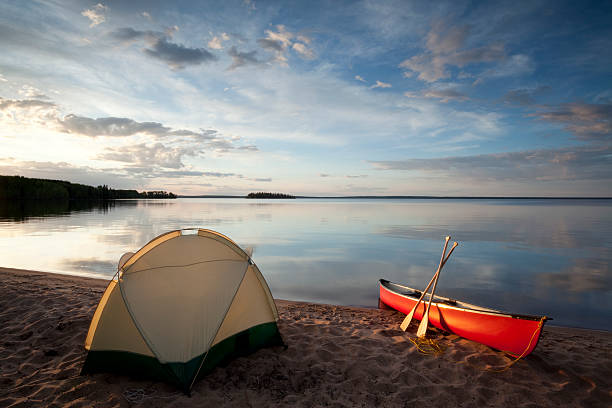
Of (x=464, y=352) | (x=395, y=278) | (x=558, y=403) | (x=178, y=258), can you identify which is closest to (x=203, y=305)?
(x=178, y=258)

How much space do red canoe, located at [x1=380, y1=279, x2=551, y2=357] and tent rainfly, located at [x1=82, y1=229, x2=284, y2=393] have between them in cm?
389

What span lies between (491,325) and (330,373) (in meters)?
3.43

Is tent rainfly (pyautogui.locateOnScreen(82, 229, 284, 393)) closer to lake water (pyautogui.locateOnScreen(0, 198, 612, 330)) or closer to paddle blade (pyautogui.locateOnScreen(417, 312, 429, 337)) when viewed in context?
paddle blade (pyautogui.locateOnScreen(417, 312, 429, 337))

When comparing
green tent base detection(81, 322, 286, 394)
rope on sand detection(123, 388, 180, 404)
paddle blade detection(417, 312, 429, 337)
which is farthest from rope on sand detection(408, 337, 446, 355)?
rope on sand detection(123, 388, 180, 404)

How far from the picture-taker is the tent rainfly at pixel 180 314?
16.0 feet

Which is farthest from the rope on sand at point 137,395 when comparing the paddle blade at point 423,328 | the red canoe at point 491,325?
the red canoe at point 491,325

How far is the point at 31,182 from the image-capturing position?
100688 millimetres

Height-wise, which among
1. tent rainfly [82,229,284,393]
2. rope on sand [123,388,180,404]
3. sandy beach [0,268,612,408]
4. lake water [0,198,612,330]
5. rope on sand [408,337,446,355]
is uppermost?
tent rainfly [82,229,284,393]

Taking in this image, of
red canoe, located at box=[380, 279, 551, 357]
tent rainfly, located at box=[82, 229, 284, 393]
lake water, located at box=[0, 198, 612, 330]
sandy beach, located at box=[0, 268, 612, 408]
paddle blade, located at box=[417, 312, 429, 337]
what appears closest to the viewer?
sandy beach, located at box=[0, 268, 612, 408]

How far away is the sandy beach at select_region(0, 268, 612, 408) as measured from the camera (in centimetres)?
457

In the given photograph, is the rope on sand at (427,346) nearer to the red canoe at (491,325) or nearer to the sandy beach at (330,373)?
the sandy beach at (330,373)

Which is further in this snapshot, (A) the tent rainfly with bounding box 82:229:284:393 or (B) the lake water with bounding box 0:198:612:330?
(B) the lake water with bounding box 0:198:612:330

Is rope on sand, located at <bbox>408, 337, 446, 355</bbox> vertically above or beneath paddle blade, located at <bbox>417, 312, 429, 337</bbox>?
beneath

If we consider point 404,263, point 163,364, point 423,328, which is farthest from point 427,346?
point 404,263
